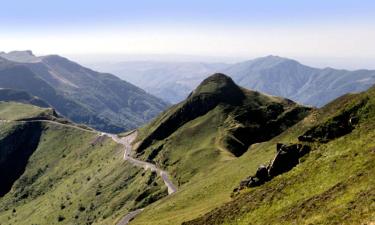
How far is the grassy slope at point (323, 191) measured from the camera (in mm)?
48062

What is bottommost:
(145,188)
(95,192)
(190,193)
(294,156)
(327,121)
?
(95,192)

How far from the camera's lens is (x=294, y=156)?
80250 mm

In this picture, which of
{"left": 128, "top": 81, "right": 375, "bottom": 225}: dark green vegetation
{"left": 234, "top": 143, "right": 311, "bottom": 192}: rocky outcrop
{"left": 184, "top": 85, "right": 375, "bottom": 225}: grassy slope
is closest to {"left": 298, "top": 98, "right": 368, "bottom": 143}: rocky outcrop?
{"left": 128, "top": 81, "right": 375, "bottom": 225}: dark green vegetation

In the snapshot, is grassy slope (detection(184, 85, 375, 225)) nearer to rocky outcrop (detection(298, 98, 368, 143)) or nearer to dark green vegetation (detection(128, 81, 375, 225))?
dark green vegetation (detection(128, 81, 375, 225))

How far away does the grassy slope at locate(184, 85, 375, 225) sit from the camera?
48062mm

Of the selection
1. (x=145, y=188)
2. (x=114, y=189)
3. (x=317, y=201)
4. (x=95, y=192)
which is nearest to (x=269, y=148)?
(x=145, y=188)

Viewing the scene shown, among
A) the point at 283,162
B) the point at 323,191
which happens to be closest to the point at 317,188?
the point at 323,191

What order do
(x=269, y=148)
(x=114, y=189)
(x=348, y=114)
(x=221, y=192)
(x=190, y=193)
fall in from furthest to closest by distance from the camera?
(x=114, y=189) < (x=269, y=148) < (x=190, y=193) < (x=221, y=192) < (x=348, y=114)

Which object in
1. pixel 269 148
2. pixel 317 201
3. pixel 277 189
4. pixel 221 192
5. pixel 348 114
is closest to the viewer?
pixel 317 201

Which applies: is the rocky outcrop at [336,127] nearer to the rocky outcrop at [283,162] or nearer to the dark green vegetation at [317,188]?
the dark green vegetation at [317,188]

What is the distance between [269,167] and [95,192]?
442 ft

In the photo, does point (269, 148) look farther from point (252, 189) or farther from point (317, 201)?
point (317, 201)

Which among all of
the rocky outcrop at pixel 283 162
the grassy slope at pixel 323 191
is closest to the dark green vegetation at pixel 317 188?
the grassy slope at pixel 323 191

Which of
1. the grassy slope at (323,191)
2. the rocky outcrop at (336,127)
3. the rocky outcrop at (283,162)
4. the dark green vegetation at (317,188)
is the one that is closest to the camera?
the grassy slope at (323,191)
